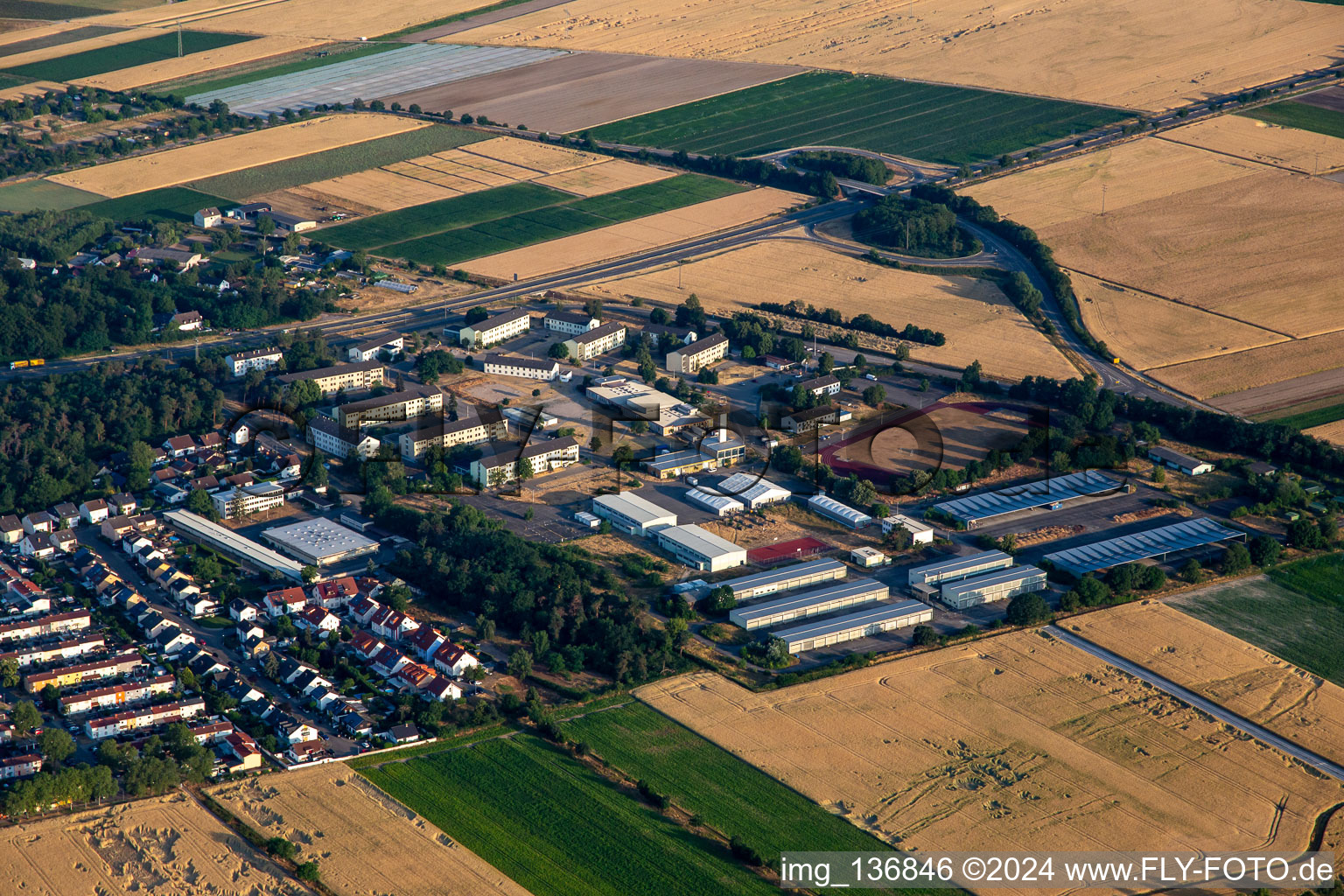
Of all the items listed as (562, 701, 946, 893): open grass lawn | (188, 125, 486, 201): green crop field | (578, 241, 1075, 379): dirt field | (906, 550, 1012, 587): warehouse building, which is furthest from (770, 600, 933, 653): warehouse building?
(188, 125, 486, 201): green crop field

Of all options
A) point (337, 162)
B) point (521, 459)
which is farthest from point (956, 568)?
point (337, 162)

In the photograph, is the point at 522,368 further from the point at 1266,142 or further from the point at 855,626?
the point at 1266,142

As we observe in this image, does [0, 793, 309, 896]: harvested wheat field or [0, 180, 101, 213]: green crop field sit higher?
[0, 180, 101, 213]: green crop field

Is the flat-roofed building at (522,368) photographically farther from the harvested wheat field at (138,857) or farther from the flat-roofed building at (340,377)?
the harvested wheat field at (138,857)

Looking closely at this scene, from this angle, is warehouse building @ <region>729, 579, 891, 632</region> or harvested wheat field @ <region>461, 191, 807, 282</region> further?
harvested wheat field @ <region>461, 191, 807, 282</region>

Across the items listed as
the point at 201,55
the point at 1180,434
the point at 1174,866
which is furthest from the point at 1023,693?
the point at 201,55

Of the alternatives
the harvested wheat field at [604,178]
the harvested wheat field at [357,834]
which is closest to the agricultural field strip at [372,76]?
the harvested wheat field at [604,178]

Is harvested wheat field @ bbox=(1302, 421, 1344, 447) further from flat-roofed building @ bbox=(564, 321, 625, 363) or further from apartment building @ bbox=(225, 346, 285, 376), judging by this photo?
apartment building @ bbox=(225, 346, 285, 376)
